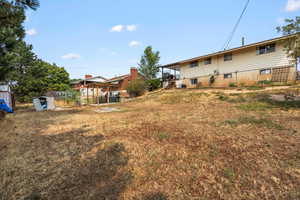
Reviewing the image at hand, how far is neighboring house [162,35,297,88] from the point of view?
37.7 feet

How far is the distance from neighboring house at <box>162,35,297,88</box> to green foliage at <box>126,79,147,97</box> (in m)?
4.97

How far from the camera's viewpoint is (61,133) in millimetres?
4461

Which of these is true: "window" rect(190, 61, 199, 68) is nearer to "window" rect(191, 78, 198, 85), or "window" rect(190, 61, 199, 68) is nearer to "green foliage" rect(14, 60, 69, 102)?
"window" rect(191, 78, 198, 85)

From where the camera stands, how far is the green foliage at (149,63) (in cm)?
3108

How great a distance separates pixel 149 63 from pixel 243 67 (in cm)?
2091

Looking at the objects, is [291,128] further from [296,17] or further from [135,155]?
[296,17]

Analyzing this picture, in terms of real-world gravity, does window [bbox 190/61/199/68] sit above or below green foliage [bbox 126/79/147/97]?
above

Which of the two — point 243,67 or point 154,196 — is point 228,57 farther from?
point 154,196

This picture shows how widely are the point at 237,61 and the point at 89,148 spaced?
16.5 metres

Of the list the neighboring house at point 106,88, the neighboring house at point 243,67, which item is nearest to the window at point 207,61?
the neighboring house at point 243,67

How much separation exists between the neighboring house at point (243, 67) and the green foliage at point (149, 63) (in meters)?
13.7

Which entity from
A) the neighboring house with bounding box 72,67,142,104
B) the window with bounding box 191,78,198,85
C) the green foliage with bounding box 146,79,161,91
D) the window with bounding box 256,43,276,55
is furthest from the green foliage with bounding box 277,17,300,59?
the green foliage with bounding box 146,79,161,91

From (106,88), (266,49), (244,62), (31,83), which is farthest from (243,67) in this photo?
(31,83)

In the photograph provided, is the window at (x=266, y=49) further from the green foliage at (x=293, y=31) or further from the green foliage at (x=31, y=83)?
the green foliage at (x=31, y=83)
